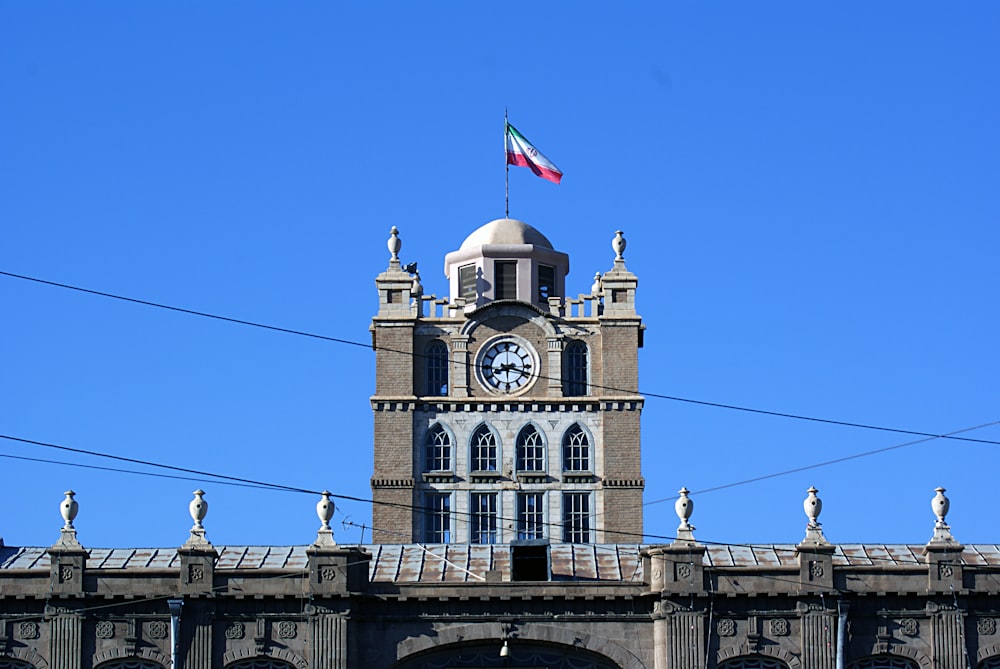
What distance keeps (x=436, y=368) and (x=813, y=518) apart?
116 feet

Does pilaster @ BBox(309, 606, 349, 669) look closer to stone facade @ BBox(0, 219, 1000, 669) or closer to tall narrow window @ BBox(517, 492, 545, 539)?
stone facade @ BBox(0, 219, 1000, 669)

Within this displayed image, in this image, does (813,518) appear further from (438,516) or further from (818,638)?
(438,516)

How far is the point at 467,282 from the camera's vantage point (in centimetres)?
13262

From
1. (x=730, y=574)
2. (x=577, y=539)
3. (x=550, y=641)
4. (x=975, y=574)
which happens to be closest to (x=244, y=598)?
(x=550, y=641)

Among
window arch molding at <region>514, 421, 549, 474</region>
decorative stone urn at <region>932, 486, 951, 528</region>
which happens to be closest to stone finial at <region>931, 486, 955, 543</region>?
decorative stone urn at <region>932, 486, 951, 528</region>

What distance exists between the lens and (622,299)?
13112 centimetres

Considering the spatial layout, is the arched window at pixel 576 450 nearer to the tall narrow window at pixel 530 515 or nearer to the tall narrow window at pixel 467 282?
the tall narrow window at pixel 530 515

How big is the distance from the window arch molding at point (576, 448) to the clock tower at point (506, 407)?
1.8 inches

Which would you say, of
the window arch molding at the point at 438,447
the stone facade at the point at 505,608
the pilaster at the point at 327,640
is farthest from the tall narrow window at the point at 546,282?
the pilaster at the point at 327,640

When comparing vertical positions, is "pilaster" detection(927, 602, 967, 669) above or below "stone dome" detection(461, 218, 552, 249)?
below

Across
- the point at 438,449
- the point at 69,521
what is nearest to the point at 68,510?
the point at 69,521

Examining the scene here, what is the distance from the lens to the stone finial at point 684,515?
97500mm

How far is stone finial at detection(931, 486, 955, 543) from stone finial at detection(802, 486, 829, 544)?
13.4 feet

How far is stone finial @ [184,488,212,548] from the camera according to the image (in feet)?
317
